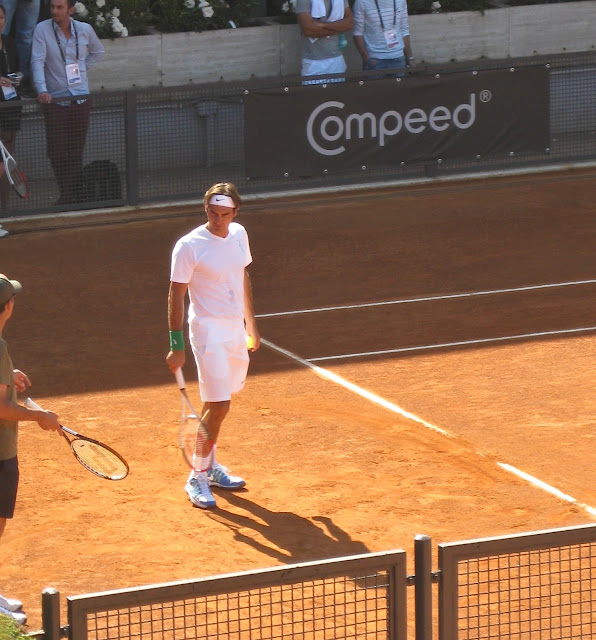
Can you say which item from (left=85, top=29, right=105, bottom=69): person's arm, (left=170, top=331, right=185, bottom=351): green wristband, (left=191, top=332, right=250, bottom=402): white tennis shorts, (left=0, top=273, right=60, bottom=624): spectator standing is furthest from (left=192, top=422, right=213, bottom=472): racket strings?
(left=85, top=29, right=105, bottom=69): person's arm

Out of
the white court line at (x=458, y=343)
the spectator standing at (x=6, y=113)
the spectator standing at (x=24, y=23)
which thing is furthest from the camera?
the spectator standing at (x=24, y=23)

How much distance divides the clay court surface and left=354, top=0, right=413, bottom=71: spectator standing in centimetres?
210

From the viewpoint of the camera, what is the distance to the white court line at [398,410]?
28.4ft

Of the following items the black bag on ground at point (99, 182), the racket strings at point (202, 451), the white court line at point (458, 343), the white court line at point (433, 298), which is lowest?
the white court line at point (458, 343)

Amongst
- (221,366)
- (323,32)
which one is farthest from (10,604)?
(323,32)

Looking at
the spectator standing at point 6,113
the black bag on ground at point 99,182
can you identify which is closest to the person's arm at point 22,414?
the spectator standing at point 6,113

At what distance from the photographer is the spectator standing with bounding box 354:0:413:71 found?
18312 millimetres

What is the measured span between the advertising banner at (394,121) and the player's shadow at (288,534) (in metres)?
8.80

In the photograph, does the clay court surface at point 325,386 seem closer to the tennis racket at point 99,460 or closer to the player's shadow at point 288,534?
the player's shadow at point 288,534

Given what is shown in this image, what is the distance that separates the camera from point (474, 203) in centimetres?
1709

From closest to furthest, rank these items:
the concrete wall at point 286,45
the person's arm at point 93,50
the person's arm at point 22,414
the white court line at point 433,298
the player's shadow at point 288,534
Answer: the person's arm at point 22,414
the player's shadow at point 288,534
the white court line at point 433,298
the person's arm at point 93,50
the concrete wall at point 286,45

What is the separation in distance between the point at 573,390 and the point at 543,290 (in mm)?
2953

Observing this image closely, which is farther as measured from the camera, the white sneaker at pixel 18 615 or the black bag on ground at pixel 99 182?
the black bag on ground at pixel 99 182

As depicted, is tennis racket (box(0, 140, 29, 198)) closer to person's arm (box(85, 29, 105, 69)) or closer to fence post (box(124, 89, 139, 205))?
fence post (box(124, 89, 139, 205))
